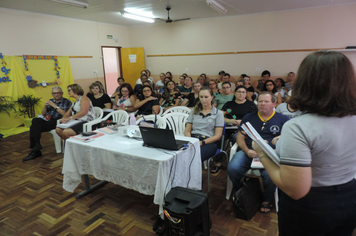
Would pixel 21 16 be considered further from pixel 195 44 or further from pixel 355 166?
pixel 355 166

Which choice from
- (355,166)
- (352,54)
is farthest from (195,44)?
(355,166)

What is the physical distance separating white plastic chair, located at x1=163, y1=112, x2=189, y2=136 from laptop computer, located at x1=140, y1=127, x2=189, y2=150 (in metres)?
1.00

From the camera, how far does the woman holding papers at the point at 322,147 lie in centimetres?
77

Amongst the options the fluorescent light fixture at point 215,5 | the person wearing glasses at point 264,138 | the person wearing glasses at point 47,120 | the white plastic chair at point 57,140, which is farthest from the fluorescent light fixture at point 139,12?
the person wearing glasses at point 264,138

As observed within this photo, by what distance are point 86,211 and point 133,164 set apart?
0.83m

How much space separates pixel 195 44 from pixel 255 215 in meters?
6.00

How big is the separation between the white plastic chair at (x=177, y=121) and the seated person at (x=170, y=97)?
137 cm

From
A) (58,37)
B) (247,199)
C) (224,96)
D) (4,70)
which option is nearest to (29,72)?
(4,70)

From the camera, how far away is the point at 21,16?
522 cm

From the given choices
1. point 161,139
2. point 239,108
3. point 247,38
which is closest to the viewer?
point 161,139

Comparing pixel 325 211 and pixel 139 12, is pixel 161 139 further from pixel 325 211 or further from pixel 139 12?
pixel 139 12

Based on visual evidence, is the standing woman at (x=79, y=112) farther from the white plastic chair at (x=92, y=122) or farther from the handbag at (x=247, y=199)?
the handbag at (x=247, y=199)

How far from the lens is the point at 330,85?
0.77 metres

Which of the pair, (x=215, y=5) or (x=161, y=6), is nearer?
(x=215, y=5)
